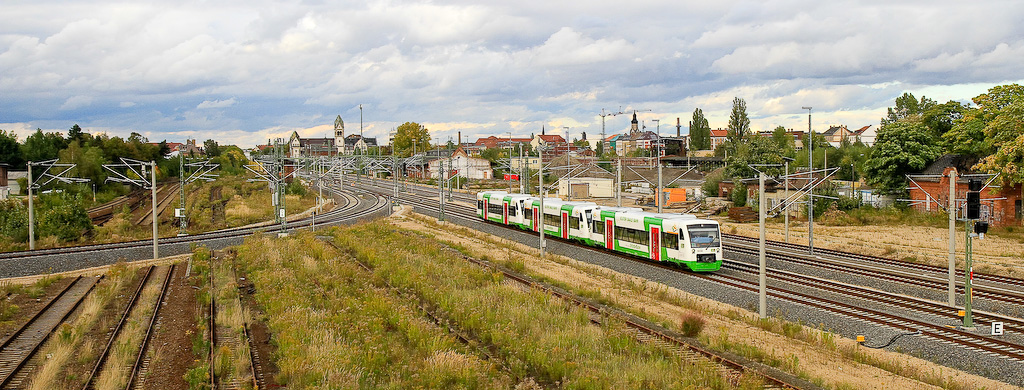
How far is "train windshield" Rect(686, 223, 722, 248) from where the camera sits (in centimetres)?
2814

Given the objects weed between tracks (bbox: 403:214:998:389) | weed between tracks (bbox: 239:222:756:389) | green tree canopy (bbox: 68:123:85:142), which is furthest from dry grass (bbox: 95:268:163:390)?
green tree canopy (bbox: 68:123:85:142)

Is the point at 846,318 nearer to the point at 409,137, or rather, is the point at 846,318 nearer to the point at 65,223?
the point at 65,223

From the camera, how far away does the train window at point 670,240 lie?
28.9 metres

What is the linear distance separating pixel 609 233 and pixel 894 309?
14777 millimetres

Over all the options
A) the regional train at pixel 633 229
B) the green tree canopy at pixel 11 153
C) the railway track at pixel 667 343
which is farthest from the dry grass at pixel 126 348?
the green tree canopy at pixel 11 153

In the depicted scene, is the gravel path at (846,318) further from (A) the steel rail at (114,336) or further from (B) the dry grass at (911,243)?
(A) the steel rail at (114,336)

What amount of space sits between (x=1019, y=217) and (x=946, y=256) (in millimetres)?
15382

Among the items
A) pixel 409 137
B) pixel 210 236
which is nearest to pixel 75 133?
pixel 409 137

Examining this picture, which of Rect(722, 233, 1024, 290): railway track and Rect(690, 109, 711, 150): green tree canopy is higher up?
Rect(690, 109, 711, 150): green tree canopy

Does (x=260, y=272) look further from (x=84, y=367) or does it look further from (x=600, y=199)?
(x=600, y=199)

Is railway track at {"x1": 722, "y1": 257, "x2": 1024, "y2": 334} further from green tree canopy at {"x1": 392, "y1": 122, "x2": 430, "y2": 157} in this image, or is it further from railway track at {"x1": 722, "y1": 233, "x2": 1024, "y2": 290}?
green tree canopy at {"x1": 392, "y1": 122, "x2": 430, "y2": 157}

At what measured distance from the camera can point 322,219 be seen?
55.1 meters

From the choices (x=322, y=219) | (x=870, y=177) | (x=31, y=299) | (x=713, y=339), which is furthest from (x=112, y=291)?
(x=870, y=177)

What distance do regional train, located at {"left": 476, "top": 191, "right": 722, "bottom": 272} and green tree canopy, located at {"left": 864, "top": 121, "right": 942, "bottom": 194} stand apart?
29.5 metres
